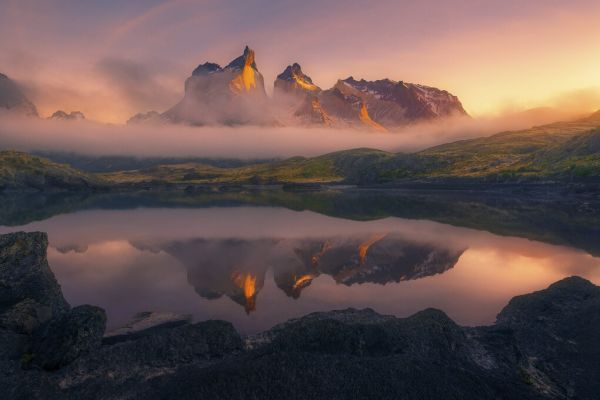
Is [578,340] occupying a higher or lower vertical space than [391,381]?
lower

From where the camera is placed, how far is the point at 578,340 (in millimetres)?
29656

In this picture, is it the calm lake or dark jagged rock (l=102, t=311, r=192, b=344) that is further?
the calm lake

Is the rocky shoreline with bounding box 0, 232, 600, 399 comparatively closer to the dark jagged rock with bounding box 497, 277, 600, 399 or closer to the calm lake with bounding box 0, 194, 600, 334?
the dark jagged rock with bounding box 497, 277, 600, 399

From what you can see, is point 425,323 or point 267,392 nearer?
point 267,392

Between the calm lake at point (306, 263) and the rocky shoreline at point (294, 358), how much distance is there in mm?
6165

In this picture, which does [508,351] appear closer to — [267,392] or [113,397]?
[267,392]

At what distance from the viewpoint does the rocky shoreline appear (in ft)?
Answer: 69.3

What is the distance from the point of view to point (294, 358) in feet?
76.3

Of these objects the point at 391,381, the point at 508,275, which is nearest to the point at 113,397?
the point at 391,381

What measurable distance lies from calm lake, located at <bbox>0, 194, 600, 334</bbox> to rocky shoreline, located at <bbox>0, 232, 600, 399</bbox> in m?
6.17

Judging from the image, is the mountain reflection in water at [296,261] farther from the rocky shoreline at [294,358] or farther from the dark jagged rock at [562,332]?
the dark jagged rock at [562,332]

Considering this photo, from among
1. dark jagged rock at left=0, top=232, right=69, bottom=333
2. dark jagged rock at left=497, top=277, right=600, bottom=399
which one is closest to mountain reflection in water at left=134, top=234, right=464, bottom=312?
dark jagged rock at left=0, top=232, right=69, bottom=333

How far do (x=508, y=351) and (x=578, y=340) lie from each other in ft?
23.7

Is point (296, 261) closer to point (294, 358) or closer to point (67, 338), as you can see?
point (294, 358)
